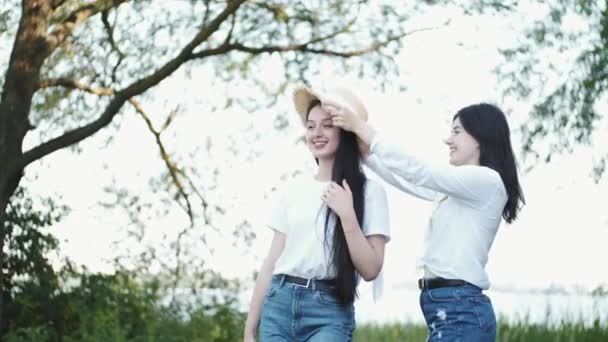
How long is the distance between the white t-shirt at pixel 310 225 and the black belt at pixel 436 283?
0.67 ft

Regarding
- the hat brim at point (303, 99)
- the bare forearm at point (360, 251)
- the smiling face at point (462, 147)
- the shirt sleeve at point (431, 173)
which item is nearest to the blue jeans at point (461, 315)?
the bare forearm at point (360, 251)

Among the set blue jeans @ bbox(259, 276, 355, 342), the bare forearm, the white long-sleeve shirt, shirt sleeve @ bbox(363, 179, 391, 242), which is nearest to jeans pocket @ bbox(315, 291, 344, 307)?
blue jeans @ bbox(259, 276, 355, 342)

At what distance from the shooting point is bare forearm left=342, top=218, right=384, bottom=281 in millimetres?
3434

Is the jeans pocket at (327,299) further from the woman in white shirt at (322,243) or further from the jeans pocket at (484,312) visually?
the jeans pocket at (484,312)

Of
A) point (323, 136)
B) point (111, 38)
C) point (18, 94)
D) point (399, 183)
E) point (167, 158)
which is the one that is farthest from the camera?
point (167, 158)

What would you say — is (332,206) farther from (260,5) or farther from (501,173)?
(260,5)

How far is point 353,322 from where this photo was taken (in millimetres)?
3531

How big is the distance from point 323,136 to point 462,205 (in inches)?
23.0

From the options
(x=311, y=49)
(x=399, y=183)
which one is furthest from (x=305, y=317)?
(x=311, y=49)

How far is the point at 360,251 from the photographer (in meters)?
3.44

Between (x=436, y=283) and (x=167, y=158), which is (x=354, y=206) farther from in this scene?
(x=167, y=158)

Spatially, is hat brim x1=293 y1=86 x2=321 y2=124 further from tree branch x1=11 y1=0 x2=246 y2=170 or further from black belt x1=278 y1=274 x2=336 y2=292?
tree branch x1=11 y1=0 x2=246 y2=170

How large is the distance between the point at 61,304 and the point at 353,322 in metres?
7.07

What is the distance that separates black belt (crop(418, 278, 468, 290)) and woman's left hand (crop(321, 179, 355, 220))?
38 centimetres
